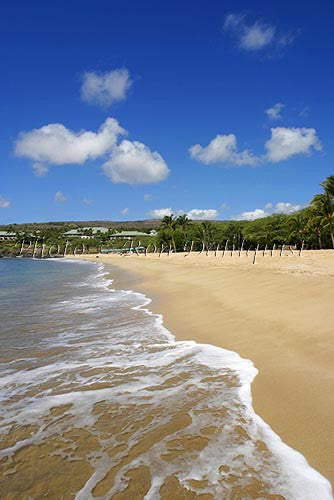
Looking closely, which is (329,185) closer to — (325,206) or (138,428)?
(325,206)

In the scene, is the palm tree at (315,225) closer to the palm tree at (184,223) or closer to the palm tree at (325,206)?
the palm tree at (325,206)

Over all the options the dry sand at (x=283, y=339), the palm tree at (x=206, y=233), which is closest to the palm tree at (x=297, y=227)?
the palm tree at (x=206, y=233)

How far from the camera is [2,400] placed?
5922mm

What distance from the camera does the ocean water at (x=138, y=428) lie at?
359cm

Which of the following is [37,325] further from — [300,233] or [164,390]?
[300,233]

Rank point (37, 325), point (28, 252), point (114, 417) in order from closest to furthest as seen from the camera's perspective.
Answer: point (114, 417) → point (37, 325) → point (28, 252)

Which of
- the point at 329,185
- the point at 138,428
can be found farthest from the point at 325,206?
the point at 138,428

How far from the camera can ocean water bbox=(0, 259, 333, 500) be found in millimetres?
3586

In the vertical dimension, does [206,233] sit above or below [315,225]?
below

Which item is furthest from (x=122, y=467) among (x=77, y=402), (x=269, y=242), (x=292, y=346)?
(x=269, y=242)

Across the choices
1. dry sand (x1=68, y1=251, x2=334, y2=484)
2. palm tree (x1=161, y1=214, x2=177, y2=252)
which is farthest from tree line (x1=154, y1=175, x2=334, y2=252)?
dry sand (x1=68, y1=251, x2=334, y2=484)

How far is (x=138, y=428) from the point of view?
4.77m

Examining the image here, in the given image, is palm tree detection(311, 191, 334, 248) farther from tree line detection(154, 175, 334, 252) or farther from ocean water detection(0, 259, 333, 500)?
ocean water detection(0, 259, 333, 500)

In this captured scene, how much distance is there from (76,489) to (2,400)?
298cm
